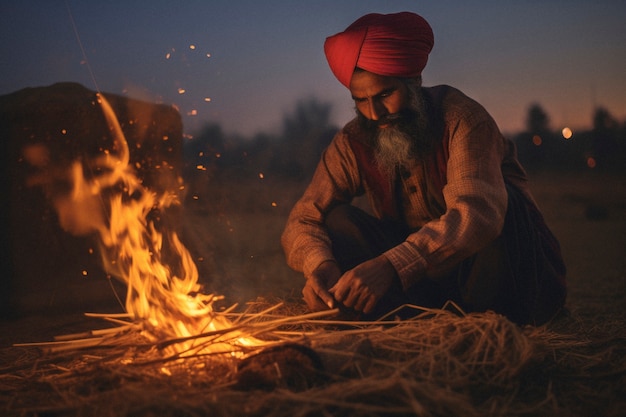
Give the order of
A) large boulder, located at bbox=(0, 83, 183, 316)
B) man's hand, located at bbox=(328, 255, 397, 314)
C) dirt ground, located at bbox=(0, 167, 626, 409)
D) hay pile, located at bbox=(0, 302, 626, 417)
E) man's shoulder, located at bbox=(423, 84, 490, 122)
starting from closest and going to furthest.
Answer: hay pile, located at bbox=(0, 302, 626, 417) → man's hand, located at bbox=(328, 255, 397, 314) → man's shoulder, located at bbox=(423, 84, 490, 122) → dirt ground, located at bbox=(0, 167, 626, 409) → large boulder, located at bbox=(0, 83, 183, 316)

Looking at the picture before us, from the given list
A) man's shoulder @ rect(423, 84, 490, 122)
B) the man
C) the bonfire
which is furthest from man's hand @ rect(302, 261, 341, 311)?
man's shoulder @ rect(423, 84, 490, 122)

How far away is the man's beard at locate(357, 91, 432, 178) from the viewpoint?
3.28 meters

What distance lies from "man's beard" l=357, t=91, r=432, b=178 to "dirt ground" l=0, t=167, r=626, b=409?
4.68ft

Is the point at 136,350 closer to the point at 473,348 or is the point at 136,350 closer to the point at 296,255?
the point at 296,255

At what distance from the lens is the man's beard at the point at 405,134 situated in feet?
10.7

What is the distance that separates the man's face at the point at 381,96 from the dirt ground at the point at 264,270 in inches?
66.9

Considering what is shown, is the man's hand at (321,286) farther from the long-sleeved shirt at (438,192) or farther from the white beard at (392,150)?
the white beard at (392,150)

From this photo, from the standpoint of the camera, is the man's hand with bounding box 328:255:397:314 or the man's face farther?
the man's face

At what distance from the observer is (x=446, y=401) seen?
5.72ft

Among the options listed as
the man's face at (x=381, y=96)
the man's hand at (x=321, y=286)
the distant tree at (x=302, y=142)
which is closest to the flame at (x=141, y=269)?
A: the man's hand at (x=321, y=286)

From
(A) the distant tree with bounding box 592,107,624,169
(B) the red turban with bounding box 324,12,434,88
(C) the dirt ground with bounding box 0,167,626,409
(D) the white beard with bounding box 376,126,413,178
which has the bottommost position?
(A) the distant tree with bounding box 592,107,624,169

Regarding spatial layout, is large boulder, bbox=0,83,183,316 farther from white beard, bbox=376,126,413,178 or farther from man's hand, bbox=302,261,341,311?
white beard, bbox=376,126,413,178

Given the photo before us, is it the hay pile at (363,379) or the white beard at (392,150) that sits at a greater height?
the white beard at (392,150)

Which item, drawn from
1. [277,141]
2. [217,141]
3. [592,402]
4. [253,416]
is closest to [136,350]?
[253,416]
